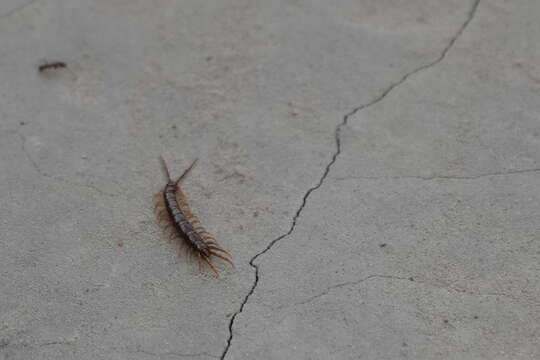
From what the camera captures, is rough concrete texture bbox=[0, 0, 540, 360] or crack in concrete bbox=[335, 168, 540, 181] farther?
crack in concrete bbox=[335, 168, 540, 181]

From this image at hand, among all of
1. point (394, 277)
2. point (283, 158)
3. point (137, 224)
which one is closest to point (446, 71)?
point (283, 158)

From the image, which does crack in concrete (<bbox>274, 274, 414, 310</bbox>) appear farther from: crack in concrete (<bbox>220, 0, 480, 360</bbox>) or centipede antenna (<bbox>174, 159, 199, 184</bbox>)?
centipede antenna (<bbox>174, 159, 199, 184</bbox>)

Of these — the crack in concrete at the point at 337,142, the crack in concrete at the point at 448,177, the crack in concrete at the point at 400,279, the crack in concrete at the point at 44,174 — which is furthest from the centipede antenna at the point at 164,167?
the crack in concrete at the point at 400,279

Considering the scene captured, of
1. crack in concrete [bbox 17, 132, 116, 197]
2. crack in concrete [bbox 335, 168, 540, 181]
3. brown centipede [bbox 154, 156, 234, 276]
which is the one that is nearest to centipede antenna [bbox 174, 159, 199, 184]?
brown centipede [bbox 154, 156, 234, 276]

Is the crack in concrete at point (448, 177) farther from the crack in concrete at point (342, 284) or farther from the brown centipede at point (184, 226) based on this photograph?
the brown centipede at point (184, 226)

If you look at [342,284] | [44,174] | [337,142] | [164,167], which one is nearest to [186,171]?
Answer: [164,167]

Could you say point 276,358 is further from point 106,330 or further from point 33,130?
point 33,130

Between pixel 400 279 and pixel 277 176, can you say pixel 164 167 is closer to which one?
pixel 277 176
